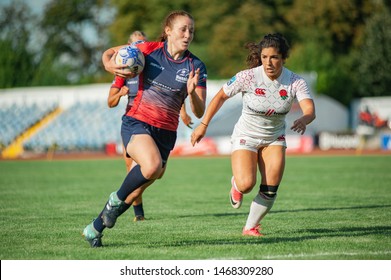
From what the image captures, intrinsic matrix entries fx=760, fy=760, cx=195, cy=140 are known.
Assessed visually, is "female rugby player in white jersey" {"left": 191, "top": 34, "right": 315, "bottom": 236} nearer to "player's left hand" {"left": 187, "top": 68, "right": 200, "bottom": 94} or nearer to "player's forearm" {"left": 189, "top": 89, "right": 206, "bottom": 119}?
"player's forearm" {"left": 189, "top": 89, "right": 206, "bottom": 119}

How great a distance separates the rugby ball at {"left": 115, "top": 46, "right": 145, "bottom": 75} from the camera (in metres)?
8.05

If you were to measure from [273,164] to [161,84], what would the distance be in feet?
5.60

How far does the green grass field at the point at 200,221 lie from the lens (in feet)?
26.1

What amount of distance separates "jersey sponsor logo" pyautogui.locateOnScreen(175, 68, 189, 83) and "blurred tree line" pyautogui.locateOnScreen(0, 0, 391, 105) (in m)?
44.3

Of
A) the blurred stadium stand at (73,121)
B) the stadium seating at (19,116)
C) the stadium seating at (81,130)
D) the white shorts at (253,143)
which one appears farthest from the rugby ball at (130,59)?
the stadium seating at (19,116)

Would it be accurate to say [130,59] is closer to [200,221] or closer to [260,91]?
[260,91]

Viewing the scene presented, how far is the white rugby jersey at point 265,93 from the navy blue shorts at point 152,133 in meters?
0.96

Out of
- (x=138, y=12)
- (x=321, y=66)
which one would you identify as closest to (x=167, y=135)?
(x=321, y=66)

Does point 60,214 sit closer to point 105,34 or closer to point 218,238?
point 218,238

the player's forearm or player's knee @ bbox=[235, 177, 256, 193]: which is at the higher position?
the player's forearm

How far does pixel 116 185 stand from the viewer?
62.8 ft

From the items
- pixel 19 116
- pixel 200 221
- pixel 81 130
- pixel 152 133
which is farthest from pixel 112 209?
pixel 19 116

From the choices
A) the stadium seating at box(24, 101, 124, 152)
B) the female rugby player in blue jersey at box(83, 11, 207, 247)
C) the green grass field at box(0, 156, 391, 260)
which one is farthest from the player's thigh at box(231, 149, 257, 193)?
the stadium seating at box(24, 101, 124, 152)
